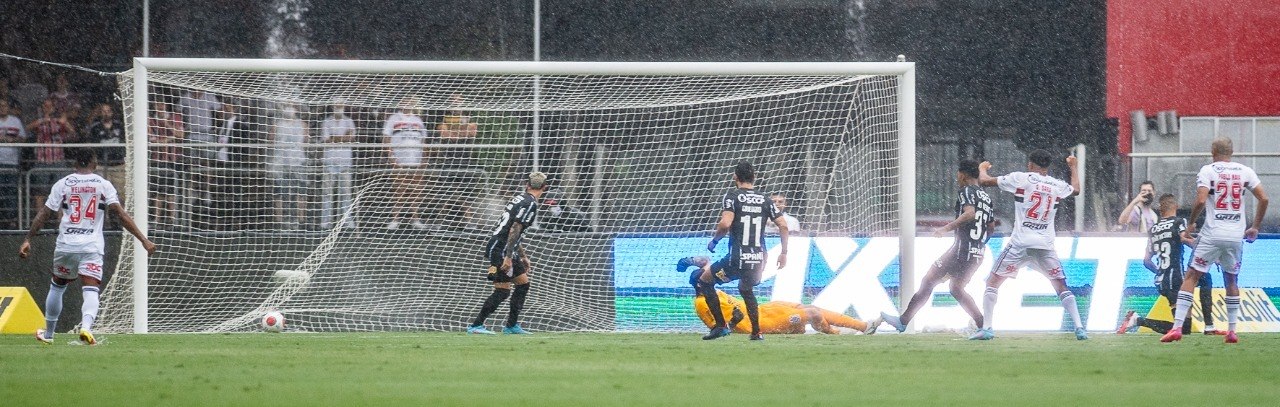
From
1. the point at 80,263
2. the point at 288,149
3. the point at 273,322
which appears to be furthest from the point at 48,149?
the point at 80,263

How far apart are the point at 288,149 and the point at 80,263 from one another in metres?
4.93

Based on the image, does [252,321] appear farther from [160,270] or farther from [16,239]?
[16,239]

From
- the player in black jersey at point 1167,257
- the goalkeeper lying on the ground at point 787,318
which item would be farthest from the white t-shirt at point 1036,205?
the player in black jersey at point 1167,257

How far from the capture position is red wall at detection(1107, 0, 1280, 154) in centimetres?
2138

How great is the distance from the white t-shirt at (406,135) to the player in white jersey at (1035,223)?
6.71 m

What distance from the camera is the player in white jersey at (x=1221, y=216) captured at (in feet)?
38.8

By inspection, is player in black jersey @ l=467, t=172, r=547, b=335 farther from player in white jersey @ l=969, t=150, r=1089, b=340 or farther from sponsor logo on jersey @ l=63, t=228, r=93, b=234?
player in white jersey @ l=969, t=150, r=1089, b=340

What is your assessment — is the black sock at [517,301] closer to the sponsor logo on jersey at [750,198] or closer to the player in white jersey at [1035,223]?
the sponsor logo on jersey at [750,198]

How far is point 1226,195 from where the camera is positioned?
1185 centimetres

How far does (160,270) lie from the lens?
1595cm

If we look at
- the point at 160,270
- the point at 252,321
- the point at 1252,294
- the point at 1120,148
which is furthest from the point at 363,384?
the point at 1120,148

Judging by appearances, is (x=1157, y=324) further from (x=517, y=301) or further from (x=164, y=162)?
(x=164, y=162)

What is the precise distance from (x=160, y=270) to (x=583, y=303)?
480 cm

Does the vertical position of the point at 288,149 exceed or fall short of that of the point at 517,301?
it exceeds it
